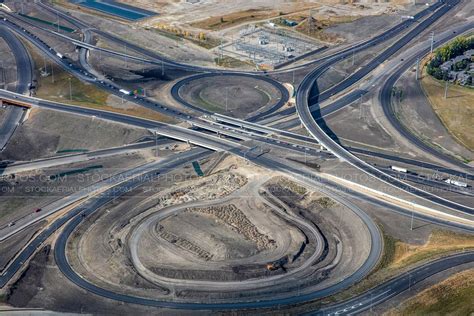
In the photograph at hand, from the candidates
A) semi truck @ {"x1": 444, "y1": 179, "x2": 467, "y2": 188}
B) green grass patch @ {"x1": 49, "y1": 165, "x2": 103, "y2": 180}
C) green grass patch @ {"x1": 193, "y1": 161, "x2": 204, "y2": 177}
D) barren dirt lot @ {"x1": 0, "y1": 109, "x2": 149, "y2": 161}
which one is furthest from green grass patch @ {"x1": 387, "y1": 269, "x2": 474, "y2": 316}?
barren dirt lot @ {"x1": 0, "y1": 109, "x2": 149, "y2": 161}

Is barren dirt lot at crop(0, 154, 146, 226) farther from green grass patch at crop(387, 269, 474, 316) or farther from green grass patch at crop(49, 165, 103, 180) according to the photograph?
green grass patch at crop(387, 269, 474, 316)

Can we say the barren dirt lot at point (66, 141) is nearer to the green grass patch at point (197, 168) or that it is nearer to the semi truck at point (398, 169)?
the green grass patch at point (197, 168)

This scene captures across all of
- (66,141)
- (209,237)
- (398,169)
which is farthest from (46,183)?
(398,169)

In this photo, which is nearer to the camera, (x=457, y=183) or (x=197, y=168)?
(x=457, y=183)

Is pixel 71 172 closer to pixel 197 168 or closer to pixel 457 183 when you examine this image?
pixel 197 168

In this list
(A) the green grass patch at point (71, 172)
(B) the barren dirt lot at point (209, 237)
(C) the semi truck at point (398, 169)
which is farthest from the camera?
(A) the green grass patch at point (71, 172)

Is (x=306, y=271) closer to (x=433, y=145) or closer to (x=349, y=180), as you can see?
(x=349, y=180)

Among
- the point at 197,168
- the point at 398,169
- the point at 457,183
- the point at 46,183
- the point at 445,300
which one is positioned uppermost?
the point at 398,169

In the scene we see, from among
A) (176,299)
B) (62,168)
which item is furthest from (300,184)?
(62,168)

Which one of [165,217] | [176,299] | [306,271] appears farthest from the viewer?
[165,217]

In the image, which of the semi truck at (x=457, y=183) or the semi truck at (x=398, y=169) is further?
the semi truck at (x=398, y=169)

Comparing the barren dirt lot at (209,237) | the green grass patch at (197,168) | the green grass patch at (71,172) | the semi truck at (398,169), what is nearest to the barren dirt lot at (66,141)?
the green grass patch at (71,172)
